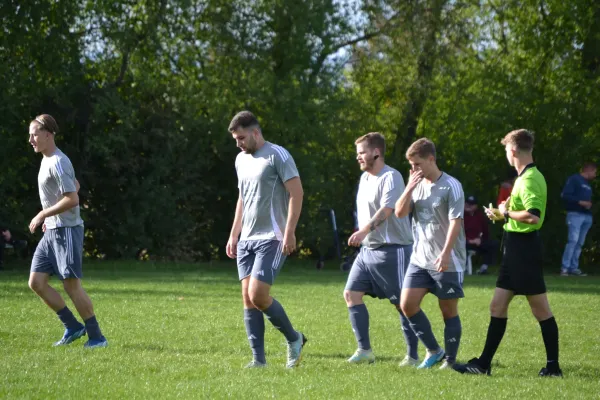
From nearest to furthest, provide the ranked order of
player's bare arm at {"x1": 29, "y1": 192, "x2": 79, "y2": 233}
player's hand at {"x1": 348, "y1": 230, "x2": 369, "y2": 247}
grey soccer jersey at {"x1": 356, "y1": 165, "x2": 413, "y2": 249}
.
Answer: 1. player's hand at {"x1": 348, "y1": 230, "x2": 369, "y2": 247}
2. grey soccer jersey at {"x1": 356, "y1": 165, "x2": 413, "y2": 249}
3. player's bare arm at {"x1": 29, "y1": 192, "x2": 79, "y2": 233}

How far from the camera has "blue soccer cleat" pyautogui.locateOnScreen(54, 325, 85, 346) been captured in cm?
1027

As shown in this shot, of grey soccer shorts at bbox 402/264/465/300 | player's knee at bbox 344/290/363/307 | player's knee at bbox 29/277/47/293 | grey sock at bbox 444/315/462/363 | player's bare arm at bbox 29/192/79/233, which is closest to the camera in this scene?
grey soccer shorts at bbox 402/264/465/300

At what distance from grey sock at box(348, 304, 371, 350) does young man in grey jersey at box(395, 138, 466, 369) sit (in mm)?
593

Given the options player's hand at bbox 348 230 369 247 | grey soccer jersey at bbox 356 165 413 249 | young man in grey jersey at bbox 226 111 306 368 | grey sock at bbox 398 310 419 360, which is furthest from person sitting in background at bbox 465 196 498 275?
young man in grey jersey at bbox 226 111 306 368

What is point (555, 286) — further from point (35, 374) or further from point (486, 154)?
point (35, 374)

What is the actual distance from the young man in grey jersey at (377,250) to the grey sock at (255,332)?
98 cm

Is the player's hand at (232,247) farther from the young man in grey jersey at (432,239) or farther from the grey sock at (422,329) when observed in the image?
the grey sock at (422,329)

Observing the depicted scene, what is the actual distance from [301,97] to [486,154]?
5.24 metres

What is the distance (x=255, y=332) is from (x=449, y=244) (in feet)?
5.76

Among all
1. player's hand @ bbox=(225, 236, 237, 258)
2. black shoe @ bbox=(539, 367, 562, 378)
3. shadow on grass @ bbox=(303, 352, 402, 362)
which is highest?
player's hand @ bbox=(225, 236, 237, 258)

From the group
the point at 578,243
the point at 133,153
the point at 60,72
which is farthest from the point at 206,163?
the point at 578,243

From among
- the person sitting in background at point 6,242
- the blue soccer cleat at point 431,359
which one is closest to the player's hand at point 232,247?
the blue soccer cleat at point 431,359

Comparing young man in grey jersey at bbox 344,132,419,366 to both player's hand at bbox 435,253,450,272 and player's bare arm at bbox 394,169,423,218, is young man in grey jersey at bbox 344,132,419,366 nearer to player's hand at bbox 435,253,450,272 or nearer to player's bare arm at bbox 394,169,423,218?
player's bare arm at bbox 394,169,423,218

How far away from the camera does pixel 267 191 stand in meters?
8.68
